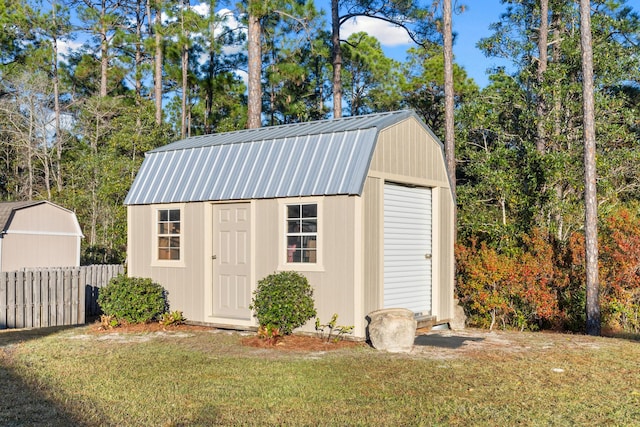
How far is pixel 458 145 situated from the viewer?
17.2 m

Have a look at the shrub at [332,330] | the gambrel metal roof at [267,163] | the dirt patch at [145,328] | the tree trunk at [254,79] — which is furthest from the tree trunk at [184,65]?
the shrub at [332,330]

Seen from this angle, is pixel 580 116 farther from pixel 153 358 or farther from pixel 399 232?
pixel 153 358

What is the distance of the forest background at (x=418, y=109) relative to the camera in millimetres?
13453

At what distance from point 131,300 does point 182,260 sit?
3.67 feet

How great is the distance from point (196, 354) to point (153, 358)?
576 millimetres

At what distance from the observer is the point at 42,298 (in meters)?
12.0

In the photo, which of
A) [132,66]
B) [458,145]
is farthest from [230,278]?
[132,66]

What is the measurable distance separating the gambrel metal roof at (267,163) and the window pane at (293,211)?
0.27 meters

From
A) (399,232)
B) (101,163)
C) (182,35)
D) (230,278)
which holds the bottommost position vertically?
(230,278)

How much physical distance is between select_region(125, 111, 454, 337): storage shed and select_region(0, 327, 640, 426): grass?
1.46 meters

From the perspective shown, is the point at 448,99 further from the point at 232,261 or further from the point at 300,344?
the point at 300,344

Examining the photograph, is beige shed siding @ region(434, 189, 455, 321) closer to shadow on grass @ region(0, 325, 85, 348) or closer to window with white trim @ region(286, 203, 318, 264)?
window with white trim @ region(286, 203, 318, 264)

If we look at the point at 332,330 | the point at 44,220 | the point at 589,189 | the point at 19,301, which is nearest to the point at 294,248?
the point at 332,330

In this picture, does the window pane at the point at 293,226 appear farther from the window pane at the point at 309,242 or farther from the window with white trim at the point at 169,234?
the window with white trim at the point at 169,234
